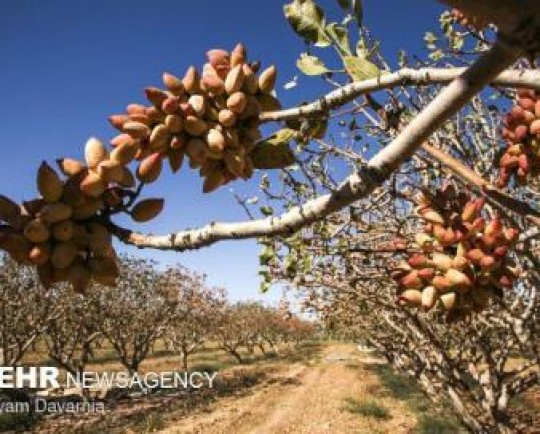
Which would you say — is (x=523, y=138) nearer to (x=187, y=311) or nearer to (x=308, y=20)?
(x=308, y=20)

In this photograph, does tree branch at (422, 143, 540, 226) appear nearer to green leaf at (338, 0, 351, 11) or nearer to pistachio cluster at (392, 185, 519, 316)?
pistachio cluster at (392, 185, 519, 316)

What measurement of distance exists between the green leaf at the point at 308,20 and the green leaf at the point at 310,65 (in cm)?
8

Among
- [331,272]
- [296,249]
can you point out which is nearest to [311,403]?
[331,272]

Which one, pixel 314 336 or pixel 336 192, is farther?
pixel 314 336

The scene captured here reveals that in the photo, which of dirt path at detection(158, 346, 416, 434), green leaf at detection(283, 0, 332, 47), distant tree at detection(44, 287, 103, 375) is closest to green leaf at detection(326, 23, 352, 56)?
green leaf at detection(283, 0, 332, 47)

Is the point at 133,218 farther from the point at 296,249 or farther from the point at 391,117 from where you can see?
the point at 296,249

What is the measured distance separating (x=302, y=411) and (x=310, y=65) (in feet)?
92.1

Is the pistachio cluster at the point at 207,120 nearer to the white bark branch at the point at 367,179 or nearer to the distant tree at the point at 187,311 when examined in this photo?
the white bark branch at the point at 367,179

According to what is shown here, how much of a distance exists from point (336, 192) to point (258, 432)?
24675 millimetres

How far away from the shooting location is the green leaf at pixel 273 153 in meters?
→ 1.76

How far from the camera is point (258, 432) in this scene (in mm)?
24422

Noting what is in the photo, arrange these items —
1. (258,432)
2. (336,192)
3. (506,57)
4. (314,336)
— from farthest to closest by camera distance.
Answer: (314,336) → (258,432) → (336,192) → (506,57)

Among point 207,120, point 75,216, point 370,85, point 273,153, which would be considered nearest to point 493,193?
point 370,85

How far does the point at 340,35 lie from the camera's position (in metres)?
2.08
